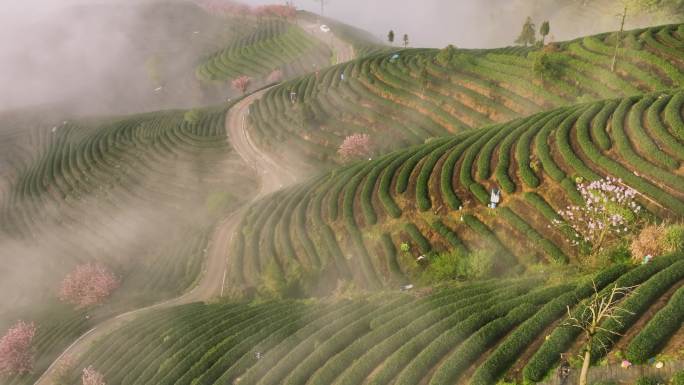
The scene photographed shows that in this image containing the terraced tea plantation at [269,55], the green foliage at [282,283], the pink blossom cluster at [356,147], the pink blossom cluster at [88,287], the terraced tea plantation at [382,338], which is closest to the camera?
the terraced tea plantation at [382,338]

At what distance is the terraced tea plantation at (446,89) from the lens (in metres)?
66.2

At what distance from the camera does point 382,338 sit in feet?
110

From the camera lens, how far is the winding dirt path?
56.1m

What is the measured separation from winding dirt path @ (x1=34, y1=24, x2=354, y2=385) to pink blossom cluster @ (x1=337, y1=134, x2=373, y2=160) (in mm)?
12323

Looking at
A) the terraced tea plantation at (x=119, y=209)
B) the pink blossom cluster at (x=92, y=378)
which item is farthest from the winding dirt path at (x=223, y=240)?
the pink blossom cluster at (x=92, y=378)

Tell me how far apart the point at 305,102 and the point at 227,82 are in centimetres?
6995

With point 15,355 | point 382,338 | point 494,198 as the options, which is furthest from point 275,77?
point 382,338

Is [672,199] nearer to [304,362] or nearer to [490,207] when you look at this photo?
[490,207]

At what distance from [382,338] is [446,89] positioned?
61.8 metres

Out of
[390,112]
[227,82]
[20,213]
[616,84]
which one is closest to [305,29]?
[227,82]

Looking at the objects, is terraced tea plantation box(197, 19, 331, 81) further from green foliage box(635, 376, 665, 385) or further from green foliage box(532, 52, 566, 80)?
green foliage box(635, 376, 665, 385)

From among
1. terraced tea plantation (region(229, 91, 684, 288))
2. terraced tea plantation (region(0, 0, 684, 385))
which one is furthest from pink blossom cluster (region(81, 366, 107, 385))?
terraced tea plantation (region(229, 91, 684, 288))

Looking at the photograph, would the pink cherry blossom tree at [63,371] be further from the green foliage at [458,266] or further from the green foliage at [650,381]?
the green foliage at [650,381]

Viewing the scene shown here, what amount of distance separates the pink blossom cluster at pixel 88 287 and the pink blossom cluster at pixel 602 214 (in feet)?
213
